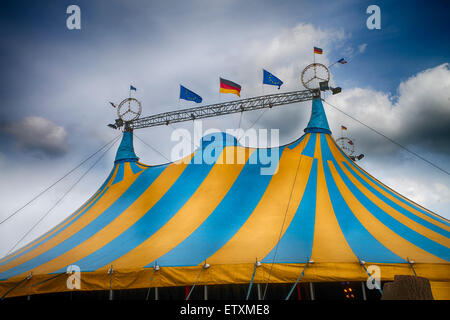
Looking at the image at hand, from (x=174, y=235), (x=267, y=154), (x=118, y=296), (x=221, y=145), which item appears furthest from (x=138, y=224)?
(x=267, y=154)

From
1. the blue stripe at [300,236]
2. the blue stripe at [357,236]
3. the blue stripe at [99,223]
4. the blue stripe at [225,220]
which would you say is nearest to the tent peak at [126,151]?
the blue stripe at [99,223]

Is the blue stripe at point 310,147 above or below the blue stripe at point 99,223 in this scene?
above

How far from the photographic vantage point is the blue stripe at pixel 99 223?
12.1 ft

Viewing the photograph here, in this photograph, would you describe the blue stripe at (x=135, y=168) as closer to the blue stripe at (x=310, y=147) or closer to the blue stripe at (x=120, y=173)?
the blue stripe at (x=120, y=173)

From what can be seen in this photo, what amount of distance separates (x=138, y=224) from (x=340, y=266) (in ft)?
8.58

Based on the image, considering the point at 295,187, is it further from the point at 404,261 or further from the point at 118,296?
the point at 118,296

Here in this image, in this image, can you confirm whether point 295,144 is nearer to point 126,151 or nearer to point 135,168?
point 135,168

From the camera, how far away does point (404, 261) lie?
2.98 metres

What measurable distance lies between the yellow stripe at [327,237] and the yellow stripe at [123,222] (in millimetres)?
2302

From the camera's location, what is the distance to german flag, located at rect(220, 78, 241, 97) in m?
5.72

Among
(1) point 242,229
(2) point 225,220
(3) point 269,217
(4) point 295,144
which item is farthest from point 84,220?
(4) point 295,144

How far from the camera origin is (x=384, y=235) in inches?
134

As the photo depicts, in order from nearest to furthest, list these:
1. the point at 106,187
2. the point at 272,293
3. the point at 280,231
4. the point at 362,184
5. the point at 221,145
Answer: the point at 280,231 < the point at 272,293 < the point at 362,184 < the point at 221,145 < the point at 106,187

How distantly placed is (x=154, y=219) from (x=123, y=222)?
51cm
